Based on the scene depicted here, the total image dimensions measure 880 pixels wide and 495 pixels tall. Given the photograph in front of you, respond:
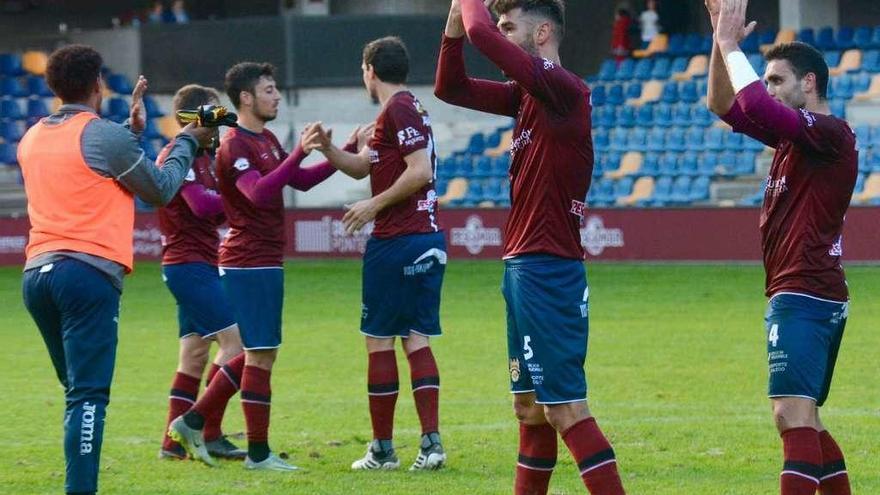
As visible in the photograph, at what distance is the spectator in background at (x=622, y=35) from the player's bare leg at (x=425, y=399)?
24399 mm

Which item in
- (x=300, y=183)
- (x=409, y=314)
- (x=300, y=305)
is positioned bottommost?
(x=300, y=305)

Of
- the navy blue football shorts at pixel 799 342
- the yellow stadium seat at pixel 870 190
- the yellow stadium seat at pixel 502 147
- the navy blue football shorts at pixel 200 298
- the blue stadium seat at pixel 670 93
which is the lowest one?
the yellow stadium seat at pixel 870 190

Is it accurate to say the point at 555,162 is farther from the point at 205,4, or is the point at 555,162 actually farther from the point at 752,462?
the point at 205,4

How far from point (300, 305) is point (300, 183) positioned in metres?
10.3

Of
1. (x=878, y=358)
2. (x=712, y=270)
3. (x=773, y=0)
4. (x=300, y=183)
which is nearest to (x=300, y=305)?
(x=712, y=270)

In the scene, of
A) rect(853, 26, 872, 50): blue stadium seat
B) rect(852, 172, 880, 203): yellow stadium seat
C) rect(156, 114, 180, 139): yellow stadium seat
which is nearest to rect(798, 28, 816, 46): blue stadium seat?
rect(853, 26, 872, 50): blue stadium seat

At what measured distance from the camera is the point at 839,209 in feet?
22.0

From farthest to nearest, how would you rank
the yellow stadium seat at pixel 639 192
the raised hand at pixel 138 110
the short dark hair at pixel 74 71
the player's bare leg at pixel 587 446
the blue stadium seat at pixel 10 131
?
the blue stadium seat at pixel 10 131 → the yellow stadium seat at pixel 639 192 → the raised hand at pixel 138 110 → the short dark hair at pixel 74 71 → the player's bare leg at pixel 587 446

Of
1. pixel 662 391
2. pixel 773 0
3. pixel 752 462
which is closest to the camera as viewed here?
pixel 752 462

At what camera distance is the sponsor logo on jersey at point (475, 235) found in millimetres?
25156

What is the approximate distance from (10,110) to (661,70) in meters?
13.4

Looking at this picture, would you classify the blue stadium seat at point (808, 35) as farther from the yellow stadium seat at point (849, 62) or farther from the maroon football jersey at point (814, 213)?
the maroon football jersey at point (814, 213)

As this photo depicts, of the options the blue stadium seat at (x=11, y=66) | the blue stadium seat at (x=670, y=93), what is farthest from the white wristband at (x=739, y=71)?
the blue stadium seat at (x=11, y=66)

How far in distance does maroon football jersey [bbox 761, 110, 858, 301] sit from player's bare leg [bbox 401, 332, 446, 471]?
275 cm
